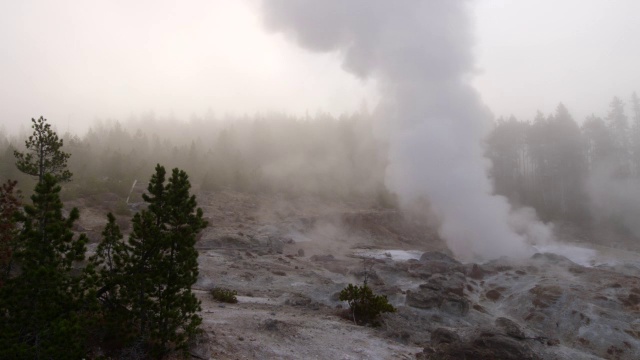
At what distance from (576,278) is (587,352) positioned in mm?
9911

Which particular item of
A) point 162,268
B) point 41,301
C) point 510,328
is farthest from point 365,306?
point 41,301

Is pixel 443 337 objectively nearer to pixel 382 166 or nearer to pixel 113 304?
pixel 113 304

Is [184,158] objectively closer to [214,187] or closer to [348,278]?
[214,187]

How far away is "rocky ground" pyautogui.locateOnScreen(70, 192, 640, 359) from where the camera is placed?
1443cm

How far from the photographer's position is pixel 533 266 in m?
29.0

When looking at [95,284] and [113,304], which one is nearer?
[95,284]

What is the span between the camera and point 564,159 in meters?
64.4

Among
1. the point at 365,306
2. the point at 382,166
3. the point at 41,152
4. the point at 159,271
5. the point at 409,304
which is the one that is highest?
the point at 382,166

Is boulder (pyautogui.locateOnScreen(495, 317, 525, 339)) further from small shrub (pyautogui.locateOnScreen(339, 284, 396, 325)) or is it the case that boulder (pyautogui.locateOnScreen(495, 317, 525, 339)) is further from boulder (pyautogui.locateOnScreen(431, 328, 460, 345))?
small shrub (pyautogui.locateOnScreen(339, 284, 396, 325))

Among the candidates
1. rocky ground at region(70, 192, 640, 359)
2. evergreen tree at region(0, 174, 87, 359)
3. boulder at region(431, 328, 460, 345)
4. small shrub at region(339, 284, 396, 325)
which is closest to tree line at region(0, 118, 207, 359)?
evergreen tree at region(0, 174, 87, 359)

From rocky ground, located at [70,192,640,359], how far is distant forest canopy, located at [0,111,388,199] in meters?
17.8

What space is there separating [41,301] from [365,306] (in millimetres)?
12474

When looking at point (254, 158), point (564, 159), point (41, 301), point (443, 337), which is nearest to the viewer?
point (41, 301)

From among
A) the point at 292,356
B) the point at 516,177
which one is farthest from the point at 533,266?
the point at 516,177
